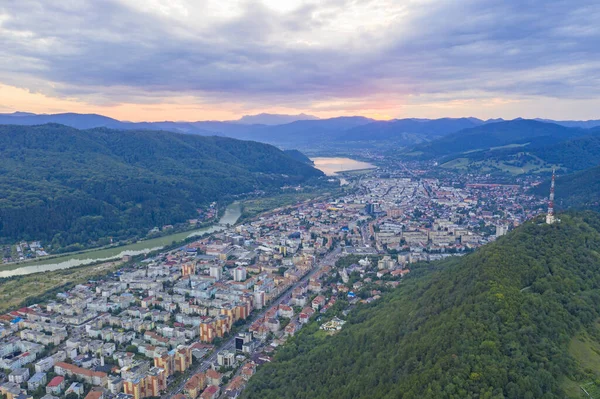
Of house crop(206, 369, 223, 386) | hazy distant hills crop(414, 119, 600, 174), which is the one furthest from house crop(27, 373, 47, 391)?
hazy distant hills crop(414, 119, 600, 174)

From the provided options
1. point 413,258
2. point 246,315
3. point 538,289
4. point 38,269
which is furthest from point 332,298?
point 38,269

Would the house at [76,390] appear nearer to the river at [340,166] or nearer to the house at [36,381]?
the house at [36,381]

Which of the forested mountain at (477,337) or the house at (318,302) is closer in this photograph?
the forested mountain at (477,337)

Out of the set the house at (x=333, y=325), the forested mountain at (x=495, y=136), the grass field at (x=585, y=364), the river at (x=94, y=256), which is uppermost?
the forested mountain at (x=495, y=136)

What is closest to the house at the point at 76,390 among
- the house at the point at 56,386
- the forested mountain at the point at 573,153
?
the house at the point at 56,386

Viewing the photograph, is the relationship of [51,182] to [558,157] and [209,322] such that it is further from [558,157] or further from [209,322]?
[558,157]

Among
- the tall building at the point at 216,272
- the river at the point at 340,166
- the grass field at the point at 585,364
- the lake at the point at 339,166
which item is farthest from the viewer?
the lake at the point at 339,166
